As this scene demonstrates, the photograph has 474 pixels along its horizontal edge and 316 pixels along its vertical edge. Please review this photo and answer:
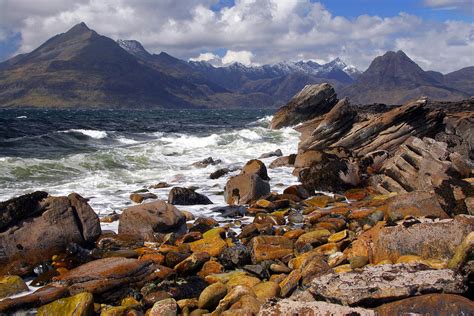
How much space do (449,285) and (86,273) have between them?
6.40 meters

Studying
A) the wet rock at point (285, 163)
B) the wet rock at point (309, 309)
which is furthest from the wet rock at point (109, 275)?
the wet rock at point (285, 163)

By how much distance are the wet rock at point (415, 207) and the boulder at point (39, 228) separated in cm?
747

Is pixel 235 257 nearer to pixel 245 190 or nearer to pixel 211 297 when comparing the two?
pixel 211 297

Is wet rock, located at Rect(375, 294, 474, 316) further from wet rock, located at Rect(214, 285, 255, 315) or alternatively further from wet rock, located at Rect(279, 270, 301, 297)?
wet rock, located at Rect(214, 285, 255, 315)

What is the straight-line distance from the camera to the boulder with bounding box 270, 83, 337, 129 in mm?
49925

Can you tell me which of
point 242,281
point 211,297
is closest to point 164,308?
point 211,297

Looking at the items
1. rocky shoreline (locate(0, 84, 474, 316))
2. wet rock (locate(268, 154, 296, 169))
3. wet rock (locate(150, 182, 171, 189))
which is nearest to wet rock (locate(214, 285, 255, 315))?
rocky shoreline (locate(0, 84, 474, 316))

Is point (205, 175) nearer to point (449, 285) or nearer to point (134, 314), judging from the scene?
point (134, 314)

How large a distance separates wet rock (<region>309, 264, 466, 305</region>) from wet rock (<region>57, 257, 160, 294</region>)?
3.92 m

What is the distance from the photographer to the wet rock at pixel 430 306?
4.86 metres

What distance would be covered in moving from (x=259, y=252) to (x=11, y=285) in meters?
4.93

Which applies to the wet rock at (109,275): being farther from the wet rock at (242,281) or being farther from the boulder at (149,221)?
the boulder at (149,221)

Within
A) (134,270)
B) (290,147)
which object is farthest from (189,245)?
(290,147)

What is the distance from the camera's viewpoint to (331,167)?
17.9 m
